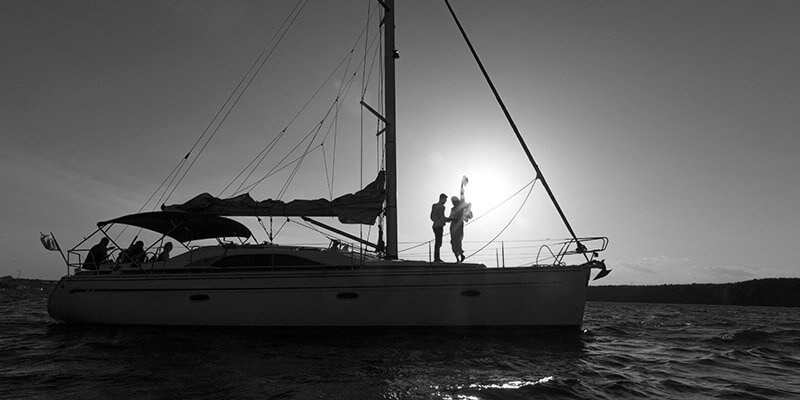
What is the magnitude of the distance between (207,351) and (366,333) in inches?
128

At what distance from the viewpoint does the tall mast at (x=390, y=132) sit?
10672mm

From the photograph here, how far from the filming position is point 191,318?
1002cm

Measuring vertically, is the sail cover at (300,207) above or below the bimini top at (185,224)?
above

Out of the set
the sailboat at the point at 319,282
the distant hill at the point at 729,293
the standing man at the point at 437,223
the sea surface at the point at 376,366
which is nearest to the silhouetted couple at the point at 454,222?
the standing man at the point at 437,223

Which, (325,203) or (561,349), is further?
(325,203)

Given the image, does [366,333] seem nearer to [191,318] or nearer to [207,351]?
[207,351]

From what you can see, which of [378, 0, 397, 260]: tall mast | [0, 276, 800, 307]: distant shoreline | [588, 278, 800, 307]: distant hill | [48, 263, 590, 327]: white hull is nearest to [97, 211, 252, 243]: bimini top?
[48, 263, 590, 327]: white hull

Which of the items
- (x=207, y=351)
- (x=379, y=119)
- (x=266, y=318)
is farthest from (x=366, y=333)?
(x=379, y=119)

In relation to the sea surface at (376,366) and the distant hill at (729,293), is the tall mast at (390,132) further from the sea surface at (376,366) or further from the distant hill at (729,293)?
the distant hill at (729,293)

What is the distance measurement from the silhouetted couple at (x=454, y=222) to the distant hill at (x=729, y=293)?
6498 cm

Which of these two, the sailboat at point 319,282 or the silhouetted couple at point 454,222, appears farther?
the silhouetted couple at point 454,222

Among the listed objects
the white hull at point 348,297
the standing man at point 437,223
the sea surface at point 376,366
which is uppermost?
the standing man at point 437,223

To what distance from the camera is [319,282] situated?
955 cm

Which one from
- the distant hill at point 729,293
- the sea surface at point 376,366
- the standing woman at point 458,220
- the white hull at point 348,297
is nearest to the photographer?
the sea surface at point 376,366
